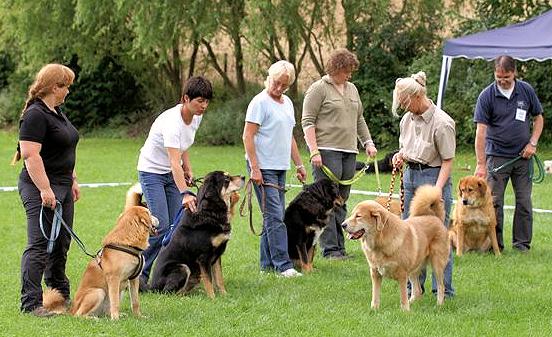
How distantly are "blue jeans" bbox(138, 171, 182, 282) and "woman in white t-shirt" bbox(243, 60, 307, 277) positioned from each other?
710mm

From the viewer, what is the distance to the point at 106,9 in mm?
21969

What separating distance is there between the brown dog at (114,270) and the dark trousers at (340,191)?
2.47 meters

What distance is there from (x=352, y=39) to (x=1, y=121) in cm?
1383

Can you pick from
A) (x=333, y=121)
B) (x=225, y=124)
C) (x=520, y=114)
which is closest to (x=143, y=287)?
(x=333, y=121)

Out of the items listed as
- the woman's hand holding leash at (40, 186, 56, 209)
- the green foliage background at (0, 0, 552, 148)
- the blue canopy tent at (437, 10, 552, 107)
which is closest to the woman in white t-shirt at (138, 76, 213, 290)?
the woman's hand holding leash at (40, 186, 56, 209)

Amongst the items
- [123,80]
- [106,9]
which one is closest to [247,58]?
[106,9]

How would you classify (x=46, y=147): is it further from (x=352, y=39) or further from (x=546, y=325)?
(x=352, y=39)

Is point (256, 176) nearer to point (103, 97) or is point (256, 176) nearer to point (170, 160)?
point (170, 160)

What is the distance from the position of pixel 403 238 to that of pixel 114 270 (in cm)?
202

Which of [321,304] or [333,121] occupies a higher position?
[333,121]

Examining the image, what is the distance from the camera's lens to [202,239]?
22.0 ft

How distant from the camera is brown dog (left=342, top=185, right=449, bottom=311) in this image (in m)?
5.98

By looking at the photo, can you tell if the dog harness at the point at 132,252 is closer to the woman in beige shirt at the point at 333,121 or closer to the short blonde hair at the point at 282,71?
the short blonde hair at the point at 282,71

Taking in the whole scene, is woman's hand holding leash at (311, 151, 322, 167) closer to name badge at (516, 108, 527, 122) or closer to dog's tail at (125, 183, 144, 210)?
dog's tail at (125, 183, 144, 210)
